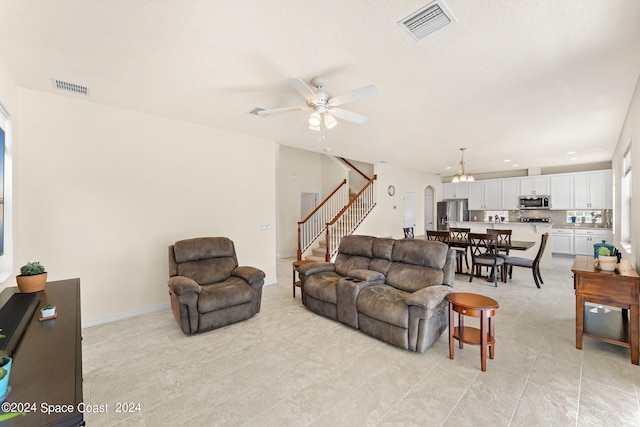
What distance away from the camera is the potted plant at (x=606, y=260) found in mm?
2697

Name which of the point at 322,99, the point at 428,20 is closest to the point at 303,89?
the point at 322,99

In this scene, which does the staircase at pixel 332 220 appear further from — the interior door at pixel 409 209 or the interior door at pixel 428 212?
the interior door at pixel 428 212

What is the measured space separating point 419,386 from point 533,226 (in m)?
6.10

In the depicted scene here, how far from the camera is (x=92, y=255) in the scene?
11.3ft

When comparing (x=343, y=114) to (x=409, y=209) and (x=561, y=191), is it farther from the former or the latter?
(x=561, y=191)

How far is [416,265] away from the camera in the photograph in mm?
3451

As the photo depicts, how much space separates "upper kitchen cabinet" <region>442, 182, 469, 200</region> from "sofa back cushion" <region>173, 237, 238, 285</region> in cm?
868

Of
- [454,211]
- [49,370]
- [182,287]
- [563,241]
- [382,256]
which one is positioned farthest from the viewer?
[454,211]

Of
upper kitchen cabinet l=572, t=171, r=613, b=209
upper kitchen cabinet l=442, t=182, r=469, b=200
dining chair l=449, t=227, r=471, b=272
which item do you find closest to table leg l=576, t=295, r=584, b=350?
dining chair l=449, t=227, r=471, b=272

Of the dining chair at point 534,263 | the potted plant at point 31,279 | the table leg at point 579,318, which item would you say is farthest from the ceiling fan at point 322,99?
the dining chair at point 534,263

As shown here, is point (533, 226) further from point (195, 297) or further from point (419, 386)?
point (195, 297)

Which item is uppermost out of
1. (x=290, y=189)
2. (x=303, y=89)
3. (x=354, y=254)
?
(x=303, y=89)

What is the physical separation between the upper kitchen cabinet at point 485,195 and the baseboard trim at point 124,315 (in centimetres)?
947

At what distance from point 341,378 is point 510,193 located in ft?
29.5
